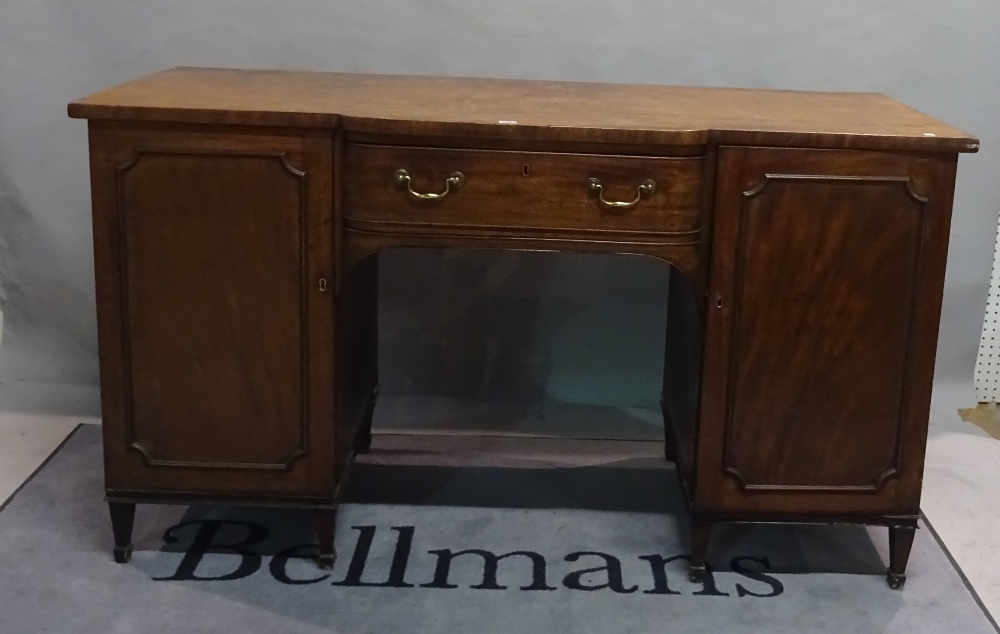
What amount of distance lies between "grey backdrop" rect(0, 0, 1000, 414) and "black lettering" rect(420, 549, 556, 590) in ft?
2.13

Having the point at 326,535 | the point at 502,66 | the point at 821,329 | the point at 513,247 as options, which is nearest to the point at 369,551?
the point at 326,535

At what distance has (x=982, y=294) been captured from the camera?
2.38 meters

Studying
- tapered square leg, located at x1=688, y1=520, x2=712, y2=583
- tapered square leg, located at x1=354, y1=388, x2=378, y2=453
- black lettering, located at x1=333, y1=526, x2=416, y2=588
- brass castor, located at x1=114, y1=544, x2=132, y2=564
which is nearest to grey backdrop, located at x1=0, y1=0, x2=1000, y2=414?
tapered square leg, located at x1=354, y1=388, x2=378, y2=453

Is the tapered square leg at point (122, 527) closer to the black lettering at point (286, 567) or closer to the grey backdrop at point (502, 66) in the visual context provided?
the black lettering at point (286, 567)

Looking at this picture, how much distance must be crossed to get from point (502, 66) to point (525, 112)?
23.9 inches

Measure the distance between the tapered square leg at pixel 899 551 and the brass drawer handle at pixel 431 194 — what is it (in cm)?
96

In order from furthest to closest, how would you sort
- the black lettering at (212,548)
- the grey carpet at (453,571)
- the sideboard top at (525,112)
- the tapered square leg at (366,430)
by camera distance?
the tapered square leg at (366,430), the black lettering at (212,548), the grey carpet at (453,571), the sideboard top at (525,112)

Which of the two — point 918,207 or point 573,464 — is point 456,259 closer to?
point 573,464

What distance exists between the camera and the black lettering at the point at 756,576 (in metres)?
1.74

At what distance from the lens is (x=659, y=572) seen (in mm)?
1793

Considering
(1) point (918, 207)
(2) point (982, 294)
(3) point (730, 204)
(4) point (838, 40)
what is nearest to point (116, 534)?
(3) point (730, 204)

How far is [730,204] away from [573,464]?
0.86 metres

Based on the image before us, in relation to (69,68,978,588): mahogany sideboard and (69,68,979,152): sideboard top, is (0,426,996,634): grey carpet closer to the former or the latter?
(69,68,978,588): mahogany sideboard

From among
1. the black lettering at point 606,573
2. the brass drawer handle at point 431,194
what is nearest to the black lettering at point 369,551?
the black lettering at point 606,573
